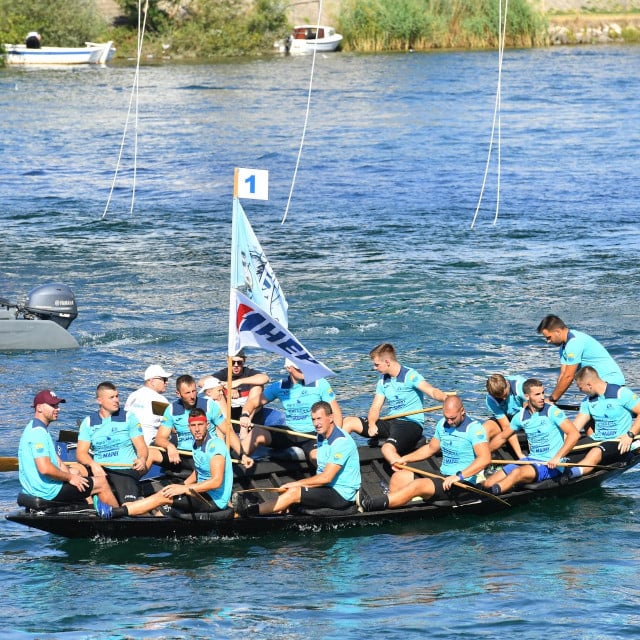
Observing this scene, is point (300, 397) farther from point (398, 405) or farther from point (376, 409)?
point (398, 405)

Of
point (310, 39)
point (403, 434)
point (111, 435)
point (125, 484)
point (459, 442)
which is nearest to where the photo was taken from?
point (111, 435)

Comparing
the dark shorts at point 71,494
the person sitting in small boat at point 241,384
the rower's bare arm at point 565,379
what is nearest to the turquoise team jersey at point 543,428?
the rower's bare arm at point 565,379

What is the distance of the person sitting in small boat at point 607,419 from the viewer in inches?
605

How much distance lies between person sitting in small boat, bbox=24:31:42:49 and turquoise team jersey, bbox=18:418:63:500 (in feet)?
195

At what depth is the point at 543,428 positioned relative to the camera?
48.9 ft

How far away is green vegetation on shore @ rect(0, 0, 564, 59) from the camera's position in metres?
69.0

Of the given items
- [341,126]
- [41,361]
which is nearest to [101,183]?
[341,126]

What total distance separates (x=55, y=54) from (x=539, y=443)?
59.0 metres

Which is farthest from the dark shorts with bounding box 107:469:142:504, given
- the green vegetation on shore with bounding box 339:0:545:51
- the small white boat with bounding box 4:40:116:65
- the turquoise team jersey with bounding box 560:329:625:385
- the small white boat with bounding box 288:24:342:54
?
the small white boat with bounding box 288:24:342:54

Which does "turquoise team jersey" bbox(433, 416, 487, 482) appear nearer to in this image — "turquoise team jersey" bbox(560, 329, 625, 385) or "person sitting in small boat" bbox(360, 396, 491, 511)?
"person sitting in small boat" bbox(360, 396, 491, 511)

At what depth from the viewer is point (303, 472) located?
15.5m

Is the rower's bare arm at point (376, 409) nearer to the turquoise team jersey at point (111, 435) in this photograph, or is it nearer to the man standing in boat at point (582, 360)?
the man standing in boat at point (582, 360)

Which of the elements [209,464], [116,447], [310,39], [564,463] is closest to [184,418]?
[116,447]

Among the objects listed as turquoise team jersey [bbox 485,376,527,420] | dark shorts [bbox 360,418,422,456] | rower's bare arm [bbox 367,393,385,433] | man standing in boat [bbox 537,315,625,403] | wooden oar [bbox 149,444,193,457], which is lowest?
wooden oar [bbox 149,444,193,457]
